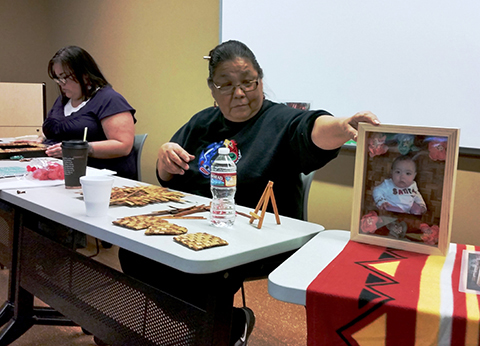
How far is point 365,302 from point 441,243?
0.99 ft

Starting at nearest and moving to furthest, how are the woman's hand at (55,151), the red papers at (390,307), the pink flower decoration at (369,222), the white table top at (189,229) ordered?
the red papers at (390,307)
the white table top at (189,229)
the pink flower decoration at (369,222)
the woman's hand at (55,151)

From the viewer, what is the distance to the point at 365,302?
2.15 ft

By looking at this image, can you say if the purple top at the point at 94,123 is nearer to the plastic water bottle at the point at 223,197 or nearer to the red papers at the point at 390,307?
the plastic water bottle at the point at 223,197

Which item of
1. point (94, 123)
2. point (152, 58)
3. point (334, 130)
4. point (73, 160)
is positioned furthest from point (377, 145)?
point (152, 58)

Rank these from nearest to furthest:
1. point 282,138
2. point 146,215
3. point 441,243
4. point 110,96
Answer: point 441,243, point 146,215, point 282,138, point 110,96

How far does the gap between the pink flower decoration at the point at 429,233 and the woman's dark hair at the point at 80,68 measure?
2109mm

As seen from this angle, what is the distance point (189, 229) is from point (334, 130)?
50cm

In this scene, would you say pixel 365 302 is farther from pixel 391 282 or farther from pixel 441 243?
pixel 441 243

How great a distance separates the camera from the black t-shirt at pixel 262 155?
4.65 ft

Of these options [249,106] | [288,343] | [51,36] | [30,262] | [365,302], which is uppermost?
[51,36]

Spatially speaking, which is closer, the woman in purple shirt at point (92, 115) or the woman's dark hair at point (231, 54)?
the woman's dark hair at point (231, 54)

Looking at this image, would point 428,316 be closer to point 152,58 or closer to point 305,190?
point 305,190

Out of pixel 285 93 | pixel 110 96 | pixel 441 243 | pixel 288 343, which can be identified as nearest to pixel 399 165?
pixel 441 243

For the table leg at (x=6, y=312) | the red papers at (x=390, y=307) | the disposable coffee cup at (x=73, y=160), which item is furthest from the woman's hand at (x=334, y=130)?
the table leg at (x=6, y=312)
